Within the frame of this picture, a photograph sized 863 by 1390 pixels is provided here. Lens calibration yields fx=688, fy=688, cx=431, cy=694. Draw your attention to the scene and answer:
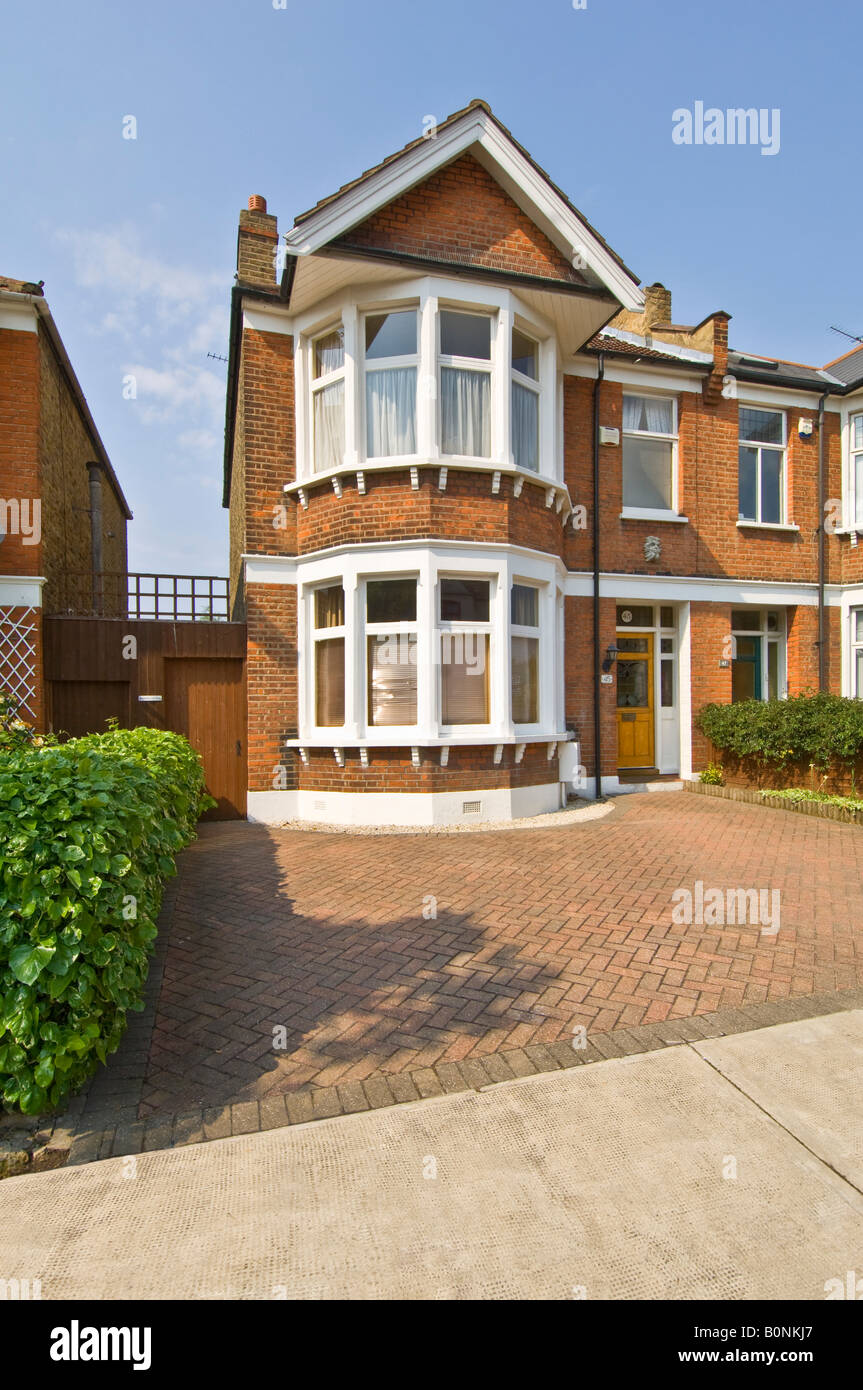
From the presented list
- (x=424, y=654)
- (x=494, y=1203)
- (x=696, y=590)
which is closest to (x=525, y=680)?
(x=424, y=654)

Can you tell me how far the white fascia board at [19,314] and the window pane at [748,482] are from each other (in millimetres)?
11491

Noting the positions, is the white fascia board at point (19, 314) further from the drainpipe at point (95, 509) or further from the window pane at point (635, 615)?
the window pane at point (635, 615)

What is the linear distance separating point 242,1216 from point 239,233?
11.2m

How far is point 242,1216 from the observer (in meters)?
2.26

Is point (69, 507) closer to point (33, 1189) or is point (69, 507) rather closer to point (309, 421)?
point (309, 421)

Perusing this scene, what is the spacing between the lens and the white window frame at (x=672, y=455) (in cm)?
1168

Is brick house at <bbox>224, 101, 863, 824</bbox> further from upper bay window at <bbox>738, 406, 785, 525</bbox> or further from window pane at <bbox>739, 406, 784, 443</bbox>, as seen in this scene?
upper bay window at <bbox>738, 406, 785, 525</bbox>

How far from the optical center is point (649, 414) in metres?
12.0

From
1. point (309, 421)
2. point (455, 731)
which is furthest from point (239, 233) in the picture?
point (455, 731)

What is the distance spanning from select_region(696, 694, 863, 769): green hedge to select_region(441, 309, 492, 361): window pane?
22.4ft

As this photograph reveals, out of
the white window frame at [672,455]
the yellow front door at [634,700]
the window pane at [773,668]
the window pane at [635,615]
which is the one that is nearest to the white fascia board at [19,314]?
the white window frame at [672,455]

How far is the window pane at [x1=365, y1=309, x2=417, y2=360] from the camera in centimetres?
894

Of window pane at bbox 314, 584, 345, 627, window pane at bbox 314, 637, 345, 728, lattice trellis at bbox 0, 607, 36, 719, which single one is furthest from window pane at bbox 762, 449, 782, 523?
lattice trellis at bbox 0, 607, 36, 719

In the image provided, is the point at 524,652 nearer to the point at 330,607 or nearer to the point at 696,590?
the point at 330,607
